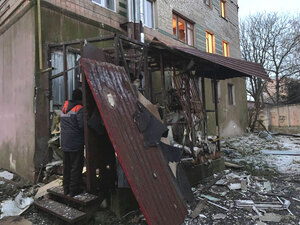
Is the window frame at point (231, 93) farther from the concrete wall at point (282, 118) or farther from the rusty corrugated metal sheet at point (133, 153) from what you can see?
the rusty corrugated metal sheet at point (133, 153)

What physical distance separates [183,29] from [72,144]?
373 inches

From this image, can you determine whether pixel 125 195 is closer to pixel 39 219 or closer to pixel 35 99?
pixel 39 219

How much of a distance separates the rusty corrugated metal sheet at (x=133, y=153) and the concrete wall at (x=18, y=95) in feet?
8.70

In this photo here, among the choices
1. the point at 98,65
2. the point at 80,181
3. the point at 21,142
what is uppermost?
the point at 98,65

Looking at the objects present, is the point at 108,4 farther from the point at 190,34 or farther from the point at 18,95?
the point at 190,34

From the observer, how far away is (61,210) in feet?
11.8

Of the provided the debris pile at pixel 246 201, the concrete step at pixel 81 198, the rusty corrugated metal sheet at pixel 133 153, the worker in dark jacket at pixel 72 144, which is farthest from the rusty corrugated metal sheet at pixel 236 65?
the concrete step at pixel 81 198

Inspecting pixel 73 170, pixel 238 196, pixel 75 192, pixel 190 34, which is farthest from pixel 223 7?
pixel 75 192

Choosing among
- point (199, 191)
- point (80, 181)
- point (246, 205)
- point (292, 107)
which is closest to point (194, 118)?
point (199, 191)

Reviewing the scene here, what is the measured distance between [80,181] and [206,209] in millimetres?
2309

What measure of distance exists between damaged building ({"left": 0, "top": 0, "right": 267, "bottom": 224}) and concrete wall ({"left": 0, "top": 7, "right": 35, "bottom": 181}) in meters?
0.03

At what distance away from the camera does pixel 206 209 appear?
14.0 feet

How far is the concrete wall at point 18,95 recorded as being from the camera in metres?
5.60

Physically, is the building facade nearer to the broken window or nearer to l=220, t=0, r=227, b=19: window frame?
the broken window
